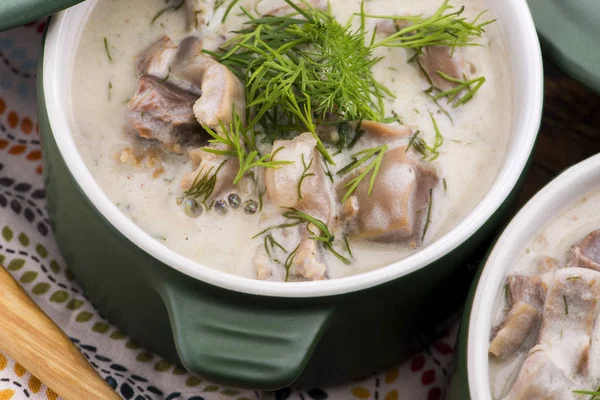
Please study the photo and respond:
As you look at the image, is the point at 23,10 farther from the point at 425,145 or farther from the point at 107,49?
the point at 425,145

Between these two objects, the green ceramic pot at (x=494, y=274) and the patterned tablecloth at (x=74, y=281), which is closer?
the green ceramic pot at (x=494, y=274)

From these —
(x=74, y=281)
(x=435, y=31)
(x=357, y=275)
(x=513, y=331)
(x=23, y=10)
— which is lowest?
(x=74, y=281)

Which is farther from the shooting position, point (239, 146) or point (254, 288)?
point (239, 146)

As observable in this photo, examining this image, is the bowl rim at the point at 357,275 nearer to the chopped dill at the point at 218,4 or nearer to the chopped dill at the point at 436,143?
the chopped dill at the point at 436,143

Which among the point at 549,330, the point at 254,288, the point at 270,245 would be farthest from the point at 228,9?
the point at 549,330

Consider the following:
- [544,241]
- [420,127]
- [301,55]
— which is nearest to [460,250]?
[544,241]

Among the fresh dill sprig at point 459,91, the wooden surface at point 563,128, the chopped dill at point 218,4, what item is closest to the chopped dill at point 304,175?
the fresh dill sprig at point 459,91

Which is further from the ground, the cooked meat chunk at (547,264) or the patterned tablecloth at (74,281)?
the cooked meat chunk at (547,264)

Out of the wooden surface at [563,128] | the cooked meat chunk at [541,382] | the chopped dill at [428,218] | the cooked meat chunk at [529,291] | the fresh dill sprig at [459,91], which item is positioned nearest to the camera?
the cooked meat chunk at [541,382]
